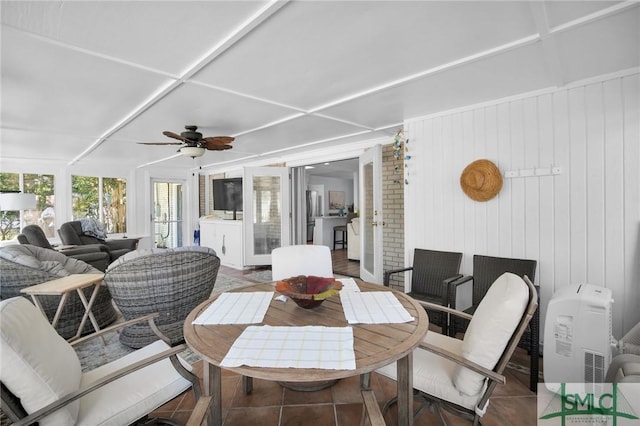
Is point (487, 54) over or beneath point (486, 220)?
over

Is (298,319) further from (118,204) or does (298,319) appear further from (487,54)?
(118,204)

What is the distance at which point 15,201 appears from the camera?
199 inches

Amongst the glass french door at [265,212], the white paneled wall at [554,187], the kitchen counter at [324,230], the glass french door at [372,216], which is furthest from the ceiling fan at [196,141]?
the kitchen counter at [324,230]

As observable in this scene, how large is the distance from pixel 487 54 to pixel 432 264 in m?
1.98

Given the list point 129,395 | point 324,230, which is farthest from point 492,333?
point 324,230

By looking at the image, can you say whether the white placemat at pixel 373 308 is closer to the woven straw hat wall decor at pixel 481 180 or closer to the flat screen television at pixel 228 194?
the woven straw hat wall decor at pixel 481 180

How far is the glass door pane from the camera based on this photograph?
8047 millimetres

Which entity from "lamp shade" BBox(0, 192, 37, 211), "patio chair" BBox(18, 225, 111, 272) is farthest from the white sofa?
"lamp shade" BBox(0, 192, 37, 211)

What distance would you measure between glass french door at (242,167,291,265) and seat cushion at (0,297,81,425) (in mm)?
4709

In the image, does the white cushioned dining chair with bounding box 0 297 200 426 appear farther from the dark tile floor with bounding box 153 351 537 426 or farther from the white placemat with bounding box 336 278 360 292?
the white placemat with bounding box 336 278 360 292

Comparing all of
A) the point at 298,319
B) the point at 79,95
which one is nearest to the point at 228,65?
the point at 79,95

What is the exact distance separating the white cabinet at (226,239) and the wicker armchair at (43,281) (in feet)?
9.71

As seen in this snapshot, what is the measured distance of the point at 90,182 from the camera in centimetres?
702

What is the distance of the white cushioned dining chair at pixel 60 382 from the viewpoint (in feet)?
3.41
